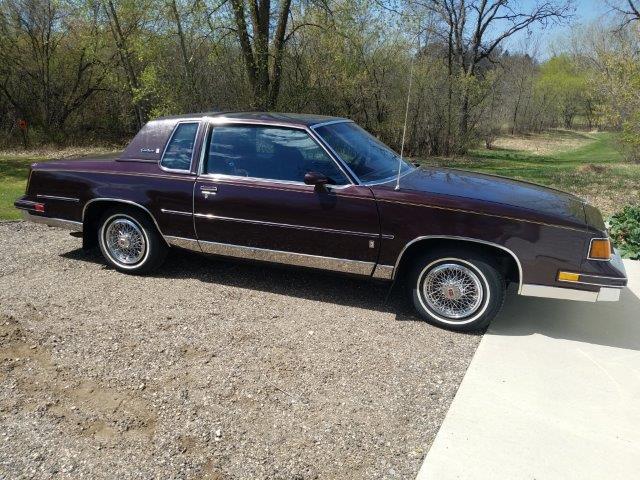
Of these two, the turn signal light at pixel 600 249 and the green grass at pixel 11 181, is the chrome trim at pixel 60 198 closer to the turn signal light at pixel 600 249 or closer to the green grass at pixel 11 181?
the green grass at pixel 11 181

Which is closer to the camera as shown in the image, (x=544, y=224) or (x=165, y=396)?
(x=165, y=396)

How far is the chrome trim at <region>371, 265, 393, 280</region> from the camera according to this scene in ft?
13.8

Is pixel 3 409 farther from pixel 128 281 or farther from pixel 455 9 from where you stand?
pixel 455 9

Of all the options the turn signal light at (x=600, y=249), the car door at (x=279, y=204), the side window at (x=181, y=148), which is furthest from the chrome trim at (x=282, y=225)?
the turn signal light at (x=600, y=249)

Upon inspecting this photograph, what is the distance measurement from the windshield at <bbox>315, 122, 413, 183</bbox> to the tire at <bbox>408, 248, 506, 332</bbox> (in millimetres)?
880

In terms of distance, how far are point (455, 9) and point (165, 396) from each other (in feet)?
95.8

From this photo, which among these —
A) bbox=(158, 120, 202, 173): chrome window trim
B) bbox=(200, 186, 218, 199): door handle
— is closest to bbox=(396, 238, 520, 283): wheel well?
bbox=(200, 186, 218, 199): door handle

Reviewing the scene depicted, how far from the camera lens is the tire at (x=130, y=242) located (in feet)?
16.5

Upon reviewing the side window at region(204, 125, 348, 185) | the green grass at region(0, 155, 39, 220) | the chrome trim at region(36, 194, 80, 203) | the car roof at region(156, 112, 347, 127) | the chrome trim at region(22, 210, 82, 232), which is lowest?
the green grass at region(0, 155, 39, 220)

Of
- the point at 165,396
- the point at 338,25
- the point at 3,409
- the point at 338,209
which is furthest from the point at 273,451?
the point at 338,25

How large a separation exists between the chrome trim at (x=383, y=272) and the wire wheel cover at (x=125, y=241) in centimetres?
239

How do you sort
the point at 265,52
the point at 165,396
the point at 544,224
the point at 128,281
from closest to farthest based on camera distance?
the point at 165,396, the point at 544,224, the point at 128,281, the point at 265,52

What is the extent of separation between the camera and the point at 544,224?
148 inches

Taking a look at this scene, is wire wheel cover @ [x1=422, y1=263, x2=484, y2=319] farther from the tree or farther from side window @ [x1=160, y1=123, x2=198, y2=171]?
the tree
